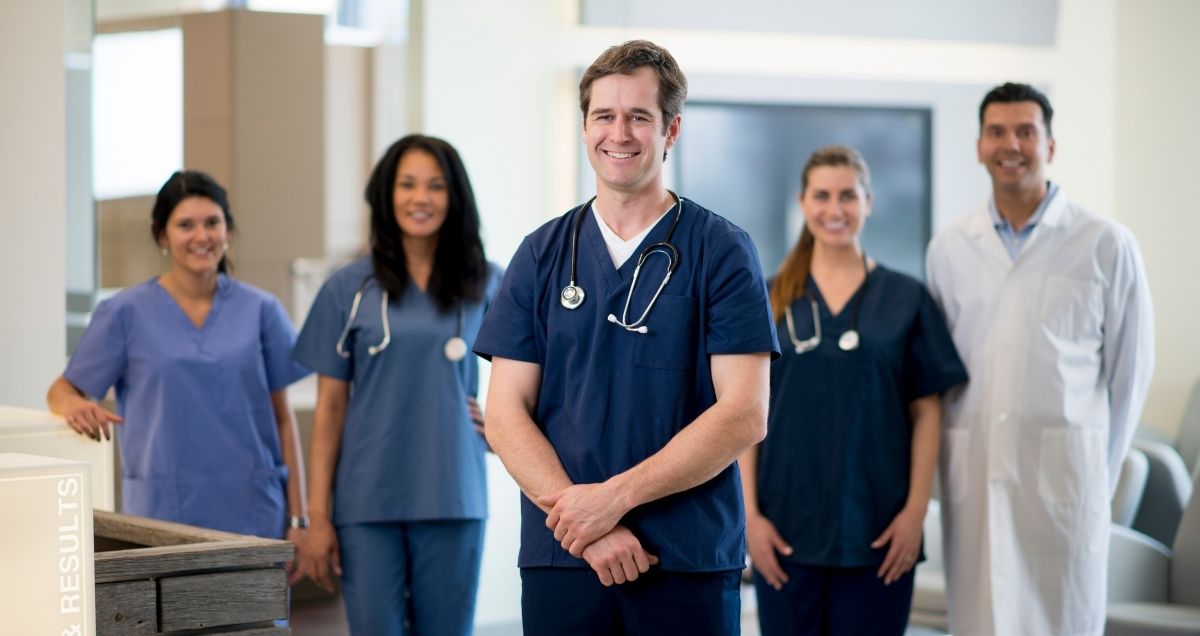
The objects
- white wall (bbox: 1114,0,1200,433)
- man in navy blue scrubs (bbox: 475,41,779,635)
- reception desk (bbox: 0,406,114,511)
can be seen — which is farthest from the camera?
white wall (bbox: 1114,0,1200,433)

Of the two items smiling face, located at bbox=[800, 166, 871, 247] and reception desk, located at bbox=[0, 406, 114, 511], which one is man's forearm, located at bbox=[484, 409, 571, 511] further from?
smiling face, located at bbox=[800, 166, 871, 247]

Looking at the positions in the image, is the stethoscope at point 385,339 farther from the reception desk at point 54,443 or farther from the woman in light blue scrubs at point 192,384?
the reception desk at point 54,443

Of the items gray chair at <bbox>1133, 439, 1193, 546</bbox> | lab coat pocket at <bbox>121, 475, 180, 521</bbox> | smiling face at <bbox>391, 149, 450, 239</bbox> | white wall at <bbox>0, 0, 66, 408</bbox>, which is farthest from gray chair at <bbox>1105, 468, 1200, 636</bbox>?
white wall at <bbox>0, 0, 66, 408</bbox>

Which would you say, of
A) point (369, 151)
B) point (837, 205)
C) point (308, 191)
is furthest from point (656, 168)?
point (369, 151)

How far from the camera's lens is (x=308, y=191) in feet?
15.5

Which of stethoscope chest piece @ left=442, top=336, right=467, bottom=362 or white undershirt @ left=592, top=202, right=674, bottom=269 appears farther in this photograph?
stethoscope chest piece @ left=442, top=336, right=467, bottom=362

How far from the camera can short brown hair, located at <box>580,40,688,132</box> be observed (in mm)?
1697


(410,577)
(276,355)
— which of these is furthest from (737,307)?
(276,355)

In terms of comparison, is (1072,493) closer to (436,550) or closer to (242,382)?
(436,550)

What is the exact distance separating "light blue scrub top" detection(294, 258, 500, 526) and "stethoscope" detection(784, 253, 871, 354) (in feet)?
1.89

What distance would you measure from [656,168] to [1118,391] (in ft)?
4.07

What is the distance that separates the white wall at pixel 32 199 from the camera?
2848 mm

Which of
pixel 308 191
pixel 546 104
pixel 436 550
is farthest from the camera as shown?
pixel 308 191

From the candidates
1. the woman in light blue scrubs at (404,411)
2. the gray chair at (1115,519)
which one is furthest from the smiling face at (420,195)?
the gray chair at (1115,519)
